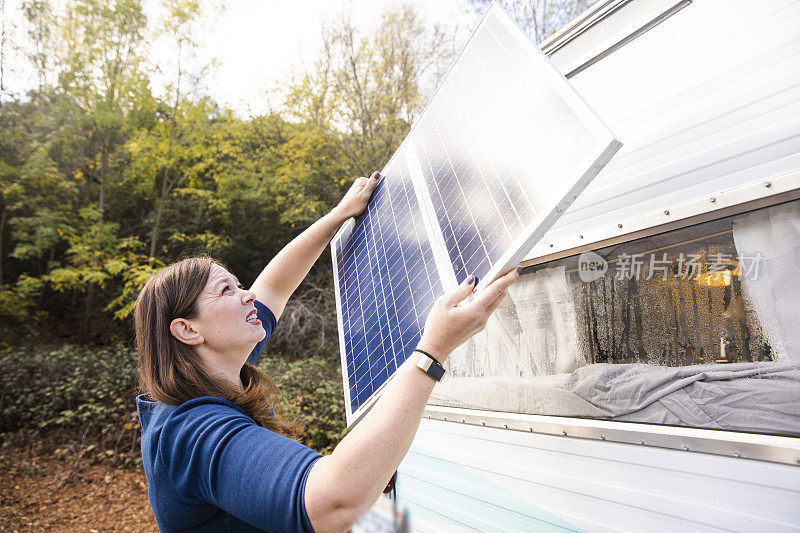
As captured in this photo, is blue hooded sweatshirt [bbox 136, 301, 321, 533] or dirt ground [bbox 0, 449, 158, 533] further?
dirt ground [bbox 0, 449, 158, 533]

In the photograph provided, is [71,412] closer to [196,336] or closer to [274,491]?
[196,336]

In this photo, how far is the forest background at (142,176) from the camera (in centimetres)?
911

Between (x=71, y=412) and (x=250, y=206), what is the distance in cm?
784

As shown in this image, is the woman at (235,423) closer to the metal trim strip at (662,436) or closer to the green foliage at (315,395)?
the metal trim strip at (662,436)

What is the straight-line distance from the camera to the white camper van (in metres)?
1.78

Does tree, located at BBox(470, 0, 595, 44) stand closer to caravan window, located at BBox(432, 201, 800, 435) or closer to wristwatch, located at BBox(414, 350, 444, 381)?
caravan window, located at BBox(432, 201, 800, 435)

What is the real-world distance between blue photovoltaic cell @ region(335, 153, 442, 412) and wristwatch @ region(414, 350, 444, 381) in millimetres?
361

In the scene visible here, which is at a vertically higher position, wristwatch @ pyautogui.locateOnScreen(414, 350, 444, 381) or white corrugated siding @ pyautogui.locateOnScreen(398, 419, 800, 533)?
wristwatch @ pyautogui.locateOnScreen(414, 350, 444, 381)

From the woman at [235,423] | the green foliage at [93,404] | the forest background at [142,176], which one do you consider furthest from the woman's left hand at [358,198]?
the forest background at [142,176]

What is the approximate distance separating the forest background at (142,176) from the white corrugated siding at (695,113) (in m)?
7.08

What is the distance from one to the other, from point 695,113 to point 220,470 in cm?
244

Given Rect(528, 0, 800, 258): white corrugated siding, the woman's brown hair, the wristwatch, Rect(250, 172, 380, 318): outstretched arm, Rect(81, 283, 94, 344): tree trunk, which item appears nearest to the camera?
the wristwatch

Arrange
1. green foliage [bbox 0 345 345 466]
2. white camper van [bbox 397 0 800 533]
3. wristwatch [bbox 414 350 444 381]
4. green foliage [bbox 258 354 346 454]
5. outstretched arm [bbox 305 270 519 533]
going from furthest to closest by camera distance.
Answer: green foliage [bbox 258 354 346 454], green foliage [bbox 0 345 345 466], white camper van [bbox 397 0 800 533], wristwatch [bbox 414 350 444 381], outstretched arm [bbox 305 270 519 533]

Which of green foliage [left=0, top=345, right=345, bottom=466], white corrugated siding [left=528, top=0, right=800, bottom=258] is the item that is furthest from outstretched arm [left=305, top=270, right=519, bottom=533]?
green foliage [left=0, top=345, right=345, bottom=466]
